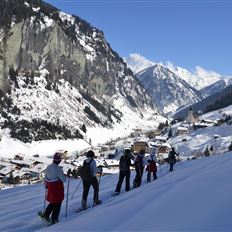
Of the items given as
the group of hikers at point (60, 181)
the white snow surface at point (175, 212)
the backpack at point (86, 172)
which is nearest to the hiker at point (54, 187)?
the group of hikers at point (60, 181)

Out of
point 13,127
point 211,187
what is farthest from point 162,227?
point 13,127

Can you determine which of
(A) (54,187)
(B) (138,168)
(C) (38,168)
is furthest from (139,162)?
(C) (38,168)

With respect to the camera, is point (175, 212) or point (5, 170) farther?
point (5, 170)

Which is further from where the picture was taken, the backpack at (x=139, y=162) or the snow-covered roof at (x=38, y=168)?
the snow-covered roof at (x=38, y=168)

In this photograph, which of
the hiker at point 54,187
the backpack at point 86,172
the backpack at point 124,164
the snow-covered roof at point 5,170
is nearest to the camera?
the hiker at point 54,187

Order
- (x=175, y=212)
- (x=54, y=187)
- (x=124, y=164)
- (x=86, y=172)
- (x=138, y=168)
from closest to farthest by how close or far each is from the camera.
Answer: (x=175, y=212) < (x=54, y=187) < (x=86, y=172) < (x=124, y=164) < (x=138, y=168)

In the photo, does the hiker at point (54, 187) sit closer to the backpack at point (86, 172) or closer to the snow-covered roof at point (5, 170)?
the backpack at point (86, 172)

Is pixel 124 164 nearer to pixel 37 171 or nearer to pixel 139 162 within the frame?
pixel 139 162

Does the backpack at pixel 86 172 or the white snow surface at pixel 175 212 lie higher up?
the backpack at pixel 86 172

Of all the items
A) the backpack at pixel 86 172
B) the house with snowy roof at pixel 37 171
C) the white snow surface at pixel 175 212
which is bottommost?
the house with snowy roof at pixel 37 171

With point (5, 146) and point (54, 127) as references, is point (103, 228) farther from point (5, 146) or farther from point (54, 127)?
point (54, 127)

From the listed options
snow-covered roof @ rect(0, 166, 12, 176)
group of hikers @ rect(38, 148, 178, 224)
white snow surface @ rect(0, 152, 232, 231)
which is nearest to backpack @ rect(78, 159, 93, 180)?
group of hikers @ rect(38, 148, 178, 224)

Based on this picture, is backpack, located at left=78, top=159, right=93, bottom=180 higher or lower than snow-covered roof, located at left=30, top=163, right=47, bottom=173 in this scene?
higher

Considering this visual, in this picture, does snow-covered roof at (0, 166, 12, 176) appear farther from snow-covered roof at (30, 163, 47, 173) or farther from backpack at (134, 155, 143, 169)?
backpack at (134, 155, 143, 169)
